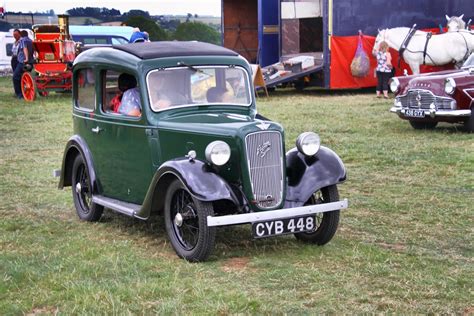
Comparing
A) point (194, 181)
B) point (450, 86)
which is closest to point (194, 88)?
point (194, 181)

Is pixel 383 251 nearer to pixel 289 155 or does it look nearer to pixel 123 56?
pixel 289 155

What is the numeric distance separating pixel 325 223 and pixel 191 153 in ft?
3.87

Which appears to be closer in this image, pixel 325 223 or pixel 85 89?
pixel 325 223

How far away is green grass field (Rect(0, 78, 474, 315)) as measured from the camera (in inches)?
188

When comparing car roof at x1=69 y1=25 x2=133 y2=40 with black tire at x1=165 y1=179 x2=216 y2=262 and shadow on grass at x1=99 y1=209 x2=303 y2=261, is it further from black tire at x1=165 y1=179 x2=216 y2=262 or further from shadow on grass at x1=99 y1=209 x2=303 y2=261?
black tire at x1=165 y1=179 x2=216 y2=262

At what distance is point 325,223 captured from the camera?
20.1 ft

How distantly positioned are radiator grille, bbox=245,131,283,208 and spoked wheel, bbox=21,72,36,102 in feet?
49.1

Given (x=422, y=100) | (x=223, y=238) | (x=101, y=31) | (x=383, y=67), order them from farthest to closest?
(x=101, y=31) → (x=383, y=67) → (x=422, y=100) → (x=223, y=238)

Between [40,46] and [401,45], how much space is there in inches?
364

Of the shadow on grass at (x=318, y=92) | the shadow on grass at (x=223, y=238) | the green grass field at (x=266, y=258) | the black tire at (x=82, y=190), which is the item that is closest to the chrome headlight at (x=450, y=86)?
the green grass field at (x=266, y=258)

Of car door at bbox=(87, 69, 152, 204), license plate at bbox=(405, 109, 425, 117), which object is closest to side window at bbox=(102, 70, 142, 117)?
car door at bbox=(87, 69, 152, 204)

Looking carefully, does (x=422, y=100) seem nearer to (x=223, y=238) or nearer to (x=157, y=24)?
(x=223, y=238)

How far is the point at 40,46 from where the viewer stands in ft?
67.5

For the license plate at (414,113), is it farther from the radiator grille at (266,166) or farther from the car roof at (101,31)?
the car roof at (101,31)
